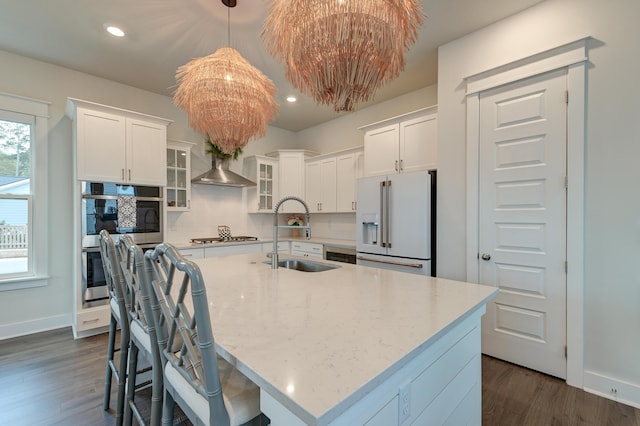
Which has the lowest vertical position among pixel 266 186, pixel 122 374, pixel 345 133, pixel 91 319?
pixel 91 319

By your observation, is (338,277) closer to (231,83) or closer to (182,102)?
(231,83)

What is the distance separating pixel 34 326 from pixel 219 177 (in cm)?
263

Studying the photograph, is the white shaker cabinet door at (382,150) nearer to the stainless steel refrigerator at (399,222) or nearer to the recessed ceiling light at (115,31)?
the stainless steel refrigerator at (399,222)

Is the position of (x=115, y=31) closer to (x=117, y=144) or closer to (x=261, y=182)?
(x=117, y=144)

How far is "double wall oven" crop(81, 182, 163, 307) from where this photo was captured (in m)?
3.15

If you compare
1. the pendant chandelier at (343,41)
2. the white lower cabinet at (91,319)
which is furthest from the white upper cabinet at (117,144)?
the pendant chandelier at (343,41)

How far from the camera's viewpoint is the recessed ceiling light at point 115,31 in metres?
2.68

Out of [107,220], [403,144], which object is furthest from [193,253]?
[403,144]

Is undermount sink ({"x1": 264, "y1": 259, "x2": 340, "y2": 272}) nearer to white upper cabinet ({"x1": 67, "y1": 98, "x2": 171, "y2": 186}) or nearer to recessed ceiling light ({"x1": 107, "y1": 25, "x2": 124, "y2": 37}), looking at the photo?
white upper cabinet ({"x1": 67, "y1": 98, "x2": 171, "y2": 186})

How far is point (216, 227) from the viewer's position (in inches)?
186

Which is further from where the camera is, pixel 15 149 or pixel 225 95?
pixel 15 149

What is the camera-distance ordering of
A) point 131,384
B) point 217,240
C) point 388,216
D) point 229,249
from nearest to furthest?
point 131,384 < point 388,216 < point 229,249 < point 217,240

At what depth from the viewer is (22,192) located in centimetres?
323

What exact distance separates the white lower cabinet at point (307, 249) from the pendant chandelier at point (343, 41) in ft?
10.3
